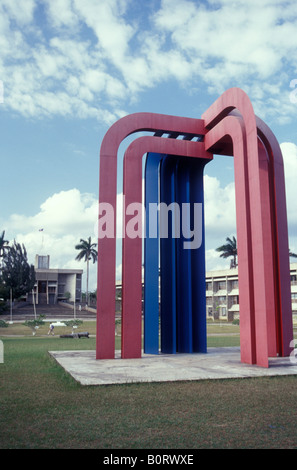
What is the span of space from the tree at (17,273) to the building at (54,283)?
8.41m

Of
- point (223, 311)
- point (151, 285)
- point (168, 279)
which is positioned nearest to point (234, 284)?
point (223, 311)

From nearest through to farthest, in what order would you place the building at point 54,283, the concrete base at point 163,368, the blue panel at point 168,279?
1. the concrete base at point 163,368
2. the blue panel at point 168,279
3. the building at point 54,283

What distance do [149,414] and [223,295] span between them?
5387 cm

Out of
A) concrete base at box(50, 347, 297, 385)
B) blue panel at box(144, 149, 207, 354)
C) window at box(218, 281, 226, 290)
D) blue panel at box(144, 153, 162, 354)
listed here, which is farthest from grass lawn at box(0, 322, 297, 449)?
window at box(218, 281, 226, 290)

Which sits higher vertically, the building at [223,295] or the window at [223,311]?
the building at [223,295]

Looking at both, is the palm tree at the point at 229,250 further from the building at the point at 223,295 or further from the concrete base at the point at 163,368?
the concrete base at the point at 163,368

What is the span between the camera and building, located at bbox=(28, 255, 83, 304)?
69.1m

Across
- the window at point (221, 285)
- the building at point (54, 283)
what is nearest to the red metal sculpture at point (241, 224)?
the window at point (221, 285)

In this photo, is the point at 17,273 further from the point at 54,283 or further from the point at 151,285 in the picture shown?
the point at 151,285

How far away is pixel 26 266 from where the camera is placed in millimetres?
60125

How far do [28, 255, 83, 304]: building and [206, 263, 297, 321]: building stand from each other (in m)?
23.3

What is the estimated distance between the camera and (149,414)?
553cm

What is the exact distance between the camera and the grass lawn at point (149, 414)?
446 centimetres
